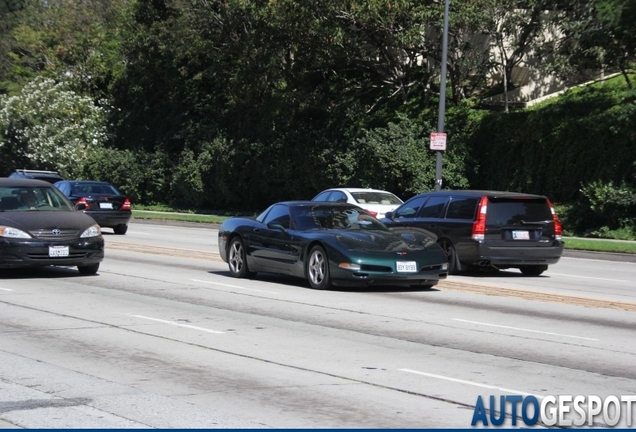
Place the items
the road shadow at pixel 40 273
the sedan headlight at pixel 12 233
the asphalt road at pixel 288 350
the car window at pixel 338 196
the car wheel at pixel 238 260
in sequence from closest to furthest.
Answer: the asphalt road at pixel 288 350
the sedan headlight at pixel 12 233
the road shadow at pixel 40 273
the car wheel at pixel 238 260
the car window at pixel 338 196

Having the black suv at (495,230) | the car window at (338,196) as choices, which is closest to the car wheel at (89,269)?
the black suv at (495,230)

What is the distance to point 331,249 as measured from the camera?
15.7 m

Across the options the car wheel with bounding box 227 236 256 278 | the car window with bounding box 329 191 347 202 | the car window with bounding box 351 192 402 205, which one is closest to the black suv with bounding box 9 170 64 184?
the car window with bounding box 329 191 347 202

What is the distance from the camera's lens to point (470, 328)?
12258mm

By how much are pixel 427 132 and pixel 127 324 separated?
1181 inches

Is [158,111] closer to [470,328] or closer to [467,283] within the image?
[467,283]

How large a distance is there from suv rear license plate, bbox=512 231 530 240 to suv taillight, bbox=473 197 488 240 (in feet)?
2.18

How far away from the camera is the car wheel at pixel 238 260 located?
704 inches

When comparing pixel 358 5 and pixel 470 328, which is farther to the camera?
pixel 358 5

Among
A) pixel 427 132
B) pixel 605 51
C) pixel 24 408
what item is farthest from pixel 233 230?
pixel 427 132

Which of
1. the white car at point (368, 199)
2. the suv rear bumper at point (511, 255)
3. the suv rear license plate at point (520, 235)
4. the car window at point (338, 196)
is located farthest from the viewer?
the car window at point (338, 196)

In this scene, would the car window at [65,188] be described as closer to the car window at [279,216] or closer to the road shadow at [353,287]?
the road shadow at [353,287]

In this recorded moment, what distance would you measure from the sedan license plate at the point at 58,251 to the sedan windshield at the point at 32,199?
4.33ft

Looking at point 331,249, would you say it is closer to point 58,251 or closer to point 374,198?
point 58,251
